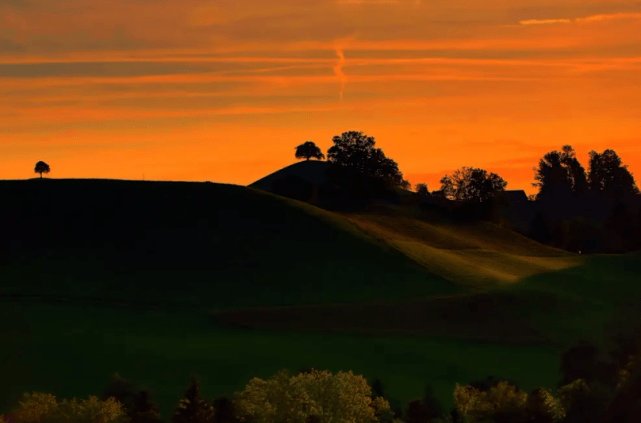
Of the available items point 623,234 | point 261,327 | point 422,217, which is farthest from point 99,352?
point 623,234

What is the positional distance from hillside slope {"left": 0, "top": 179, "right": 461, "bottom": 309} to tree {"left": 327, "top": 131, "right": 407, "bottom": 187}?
118 feet

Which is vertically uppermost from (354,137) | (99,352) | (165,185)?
(354,137)

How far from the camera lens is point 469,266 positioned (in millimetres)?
98812

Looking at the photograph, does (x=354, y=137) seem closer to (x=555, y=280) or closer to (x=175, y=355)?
(x=555, y=280)

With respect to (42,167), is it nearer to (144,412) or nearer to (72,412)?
(72,412)

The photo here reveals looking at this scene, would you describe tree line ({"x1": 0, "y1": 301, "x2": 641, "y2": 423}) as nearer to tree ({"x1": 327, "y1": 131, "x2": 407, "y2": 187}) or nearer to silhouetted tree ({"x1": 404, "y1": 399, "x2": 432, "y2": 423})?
silhouetted tree ({"x1": 404, "y1": 399, "x2": 432, "y2": 423})

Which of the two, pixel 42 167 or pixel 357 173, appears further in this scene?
pixel 357 173

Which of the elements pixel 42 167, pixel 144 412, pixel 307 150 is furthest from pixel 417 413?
pixel 307 150

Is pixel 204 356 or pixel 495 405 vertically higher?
pixel 495 405

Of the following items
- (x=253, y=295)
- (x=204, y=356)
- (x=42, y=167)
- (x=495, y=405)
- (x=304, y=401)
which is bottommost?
(x=204, y=356)

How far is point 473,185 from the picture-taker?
149750 mm

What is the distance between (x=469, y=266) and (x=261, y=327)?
36.4m

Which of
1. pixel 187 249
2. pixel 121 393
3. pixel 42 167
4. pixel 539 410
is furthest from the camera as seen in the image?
pixel 42 167

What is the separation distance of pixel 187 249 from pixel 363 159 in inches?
2349
